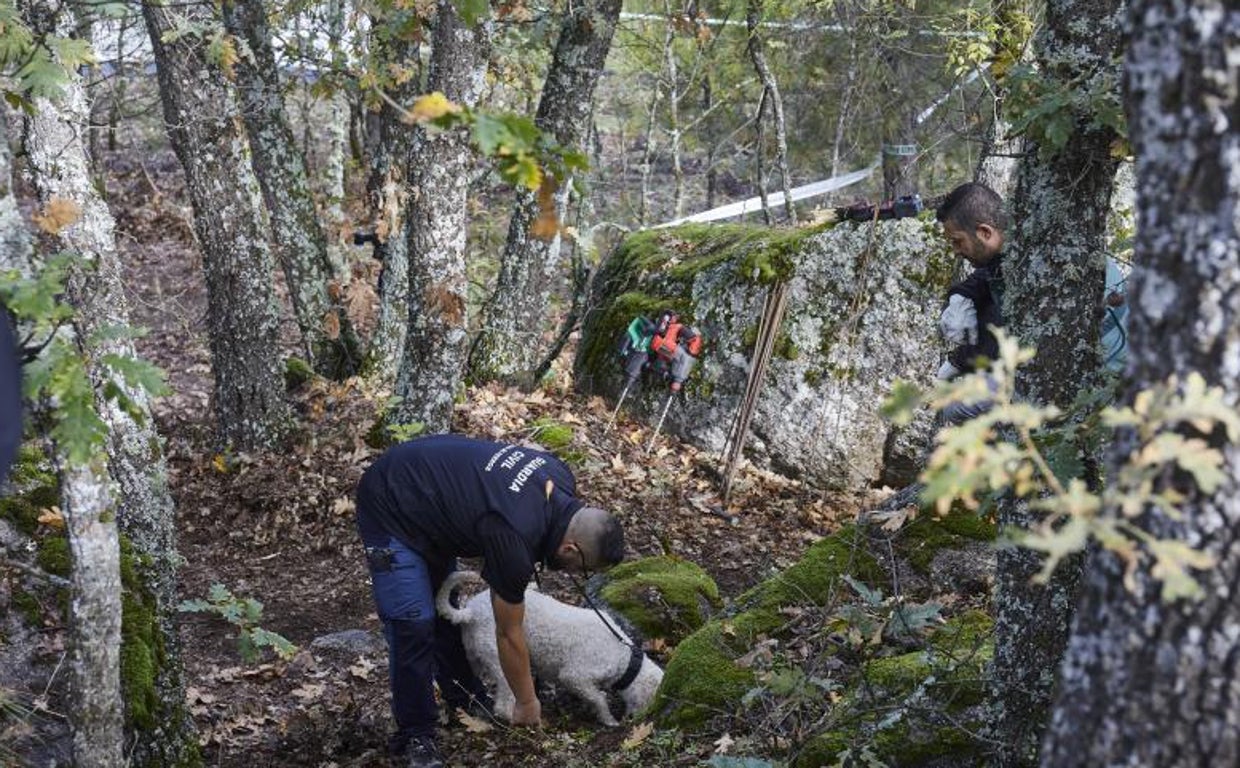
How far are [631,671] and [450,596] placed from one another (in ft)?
3.28

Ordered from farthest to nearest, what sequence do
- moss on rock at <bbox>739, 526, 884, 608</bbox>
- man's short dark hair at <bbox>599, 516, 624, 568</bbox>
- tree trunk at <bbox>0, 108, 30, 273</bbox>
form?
moss on rock at <bbox>739, 526, 884, 608</bbox> → man's short dark hair at <bbox>599, 516, 624, 568</bbox> → tree trunk at <bbox>0, 108, 30, 273</bbox>

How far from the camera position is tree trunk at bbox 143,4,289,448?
904 centimetres

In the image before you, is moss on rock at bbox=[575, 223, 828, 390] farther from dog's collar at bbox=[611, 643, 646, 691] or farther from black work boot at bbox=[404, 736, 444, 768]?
black work boot at bbox=[404, 736, 444, 768]

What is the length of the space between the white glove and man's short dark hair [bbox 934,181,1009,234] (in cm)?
34

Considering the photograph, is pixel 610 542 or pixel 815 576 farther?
pixel 815 576

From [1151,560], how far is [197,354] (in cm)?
1370

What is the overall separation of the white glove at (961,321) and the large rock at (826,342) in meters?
4.57

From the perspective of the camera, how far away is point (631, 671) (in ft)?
19.4

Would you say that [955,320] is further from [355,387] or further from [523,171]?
[355,387]

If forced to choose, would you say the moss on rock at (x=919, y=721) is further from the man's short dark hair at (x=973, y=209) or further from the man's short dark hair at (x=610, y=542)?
the man's short dark hair at (x=973, y=209)

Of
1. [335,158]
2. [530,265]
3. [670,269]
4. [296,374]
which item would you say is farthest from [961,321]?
[335,158]

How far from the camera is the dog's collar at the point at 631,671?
232 inches

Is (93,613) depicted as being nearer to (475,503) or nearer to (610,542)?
(475,503)

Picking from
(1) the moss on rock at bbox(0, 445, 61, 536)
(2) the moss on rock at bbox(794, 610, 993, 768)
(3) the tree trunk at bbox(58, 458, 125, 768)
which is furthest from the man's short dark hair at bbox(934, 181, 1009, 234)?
(1) the moss on rock at bbox(0, 445, 61, 536)
